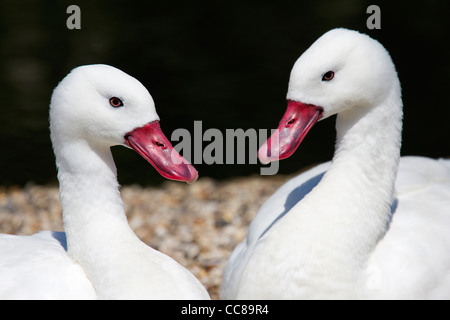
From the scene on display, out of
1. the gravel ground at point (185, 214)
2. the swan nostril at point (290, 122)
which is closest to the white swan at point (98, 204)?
the swan nostril at point (290, 122)

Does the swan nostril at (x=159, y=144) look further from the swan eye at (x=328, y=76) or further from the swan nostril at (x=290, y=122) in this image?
the swan eye at (x=328, y=76)

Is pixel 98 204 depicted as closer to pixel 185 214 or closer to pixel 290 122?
pixel 290 122

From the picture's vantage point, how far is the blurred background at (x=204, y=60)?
27.9 ft

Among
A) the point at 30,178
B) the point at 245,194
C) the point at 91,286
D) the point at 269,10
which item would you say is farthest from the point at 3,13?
the point at 91,286

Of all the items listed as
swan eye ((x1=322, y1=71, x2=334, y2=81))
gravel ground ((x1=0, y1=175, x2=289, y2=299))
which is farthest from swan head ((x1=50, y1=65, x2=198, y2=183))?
gravel ground ((x1=0, y1=175, x2=289, y2=299))

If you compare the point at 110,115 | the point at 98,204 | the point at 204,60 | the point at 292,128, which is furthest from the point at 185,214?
the point at 204,60

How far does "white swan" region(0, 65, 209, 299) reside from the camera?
3.73m

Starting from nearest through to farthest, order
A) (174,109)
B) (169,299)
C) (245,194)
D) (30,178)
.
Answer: (169,299)
(245,194)
(30,178)
(174,109)

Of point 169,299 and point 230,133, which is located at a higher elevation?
point 169,299

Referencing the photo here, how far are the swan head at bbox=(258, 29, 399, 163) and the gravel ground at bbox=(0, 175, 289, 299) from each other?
171cm

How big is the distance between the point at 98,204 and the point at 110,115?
48 cm
